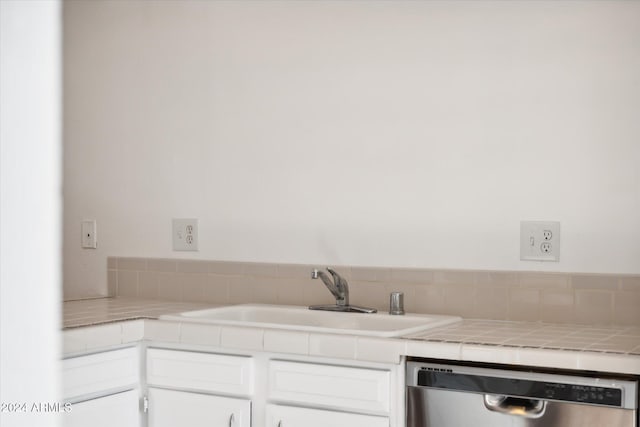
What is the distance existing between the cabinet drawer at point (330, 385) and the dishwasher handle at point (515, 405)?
27 cm

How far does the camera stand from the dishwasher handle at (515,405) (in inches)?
78.3

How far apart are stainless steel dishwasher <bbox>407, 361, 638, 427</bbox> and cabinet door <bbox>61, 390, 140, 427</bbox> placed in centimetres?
89

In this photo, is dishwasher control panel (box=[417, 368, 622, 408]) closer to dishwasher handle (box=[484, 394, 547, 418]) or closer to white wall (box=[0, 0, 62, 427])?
dishwasher handle (box=[484, 394, 547, 418])

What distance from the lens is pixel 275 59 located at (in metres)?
3.02

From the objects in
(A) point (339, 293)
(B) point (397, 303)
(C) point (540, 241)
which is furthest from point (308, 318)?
(C) point (540, 241)

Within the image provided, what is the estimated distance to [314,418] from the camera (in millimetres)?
2264

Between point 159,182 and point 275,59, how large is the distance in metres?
0.68

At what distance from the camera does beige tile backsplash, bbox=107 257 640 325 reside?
2473mm

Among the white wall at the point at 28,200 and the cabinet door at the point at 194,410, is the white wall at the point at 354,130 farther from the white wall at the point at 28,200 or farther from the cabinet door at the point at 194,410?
the white wall at the point at 28,200

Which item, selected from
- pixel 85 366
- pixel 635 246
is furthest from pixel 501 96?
pixel 85 366

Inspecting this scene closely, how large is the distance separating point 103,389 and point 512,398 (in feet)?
3.84

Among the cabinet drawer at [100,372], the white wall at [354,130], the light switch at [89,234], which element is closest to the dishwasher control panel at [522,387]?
the white wall at [354,130]

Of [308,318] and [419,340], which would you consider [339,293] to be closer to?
[308,318]

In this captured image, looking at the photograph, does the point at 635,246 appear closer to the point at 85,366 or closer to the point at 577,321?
the point at 577,321
